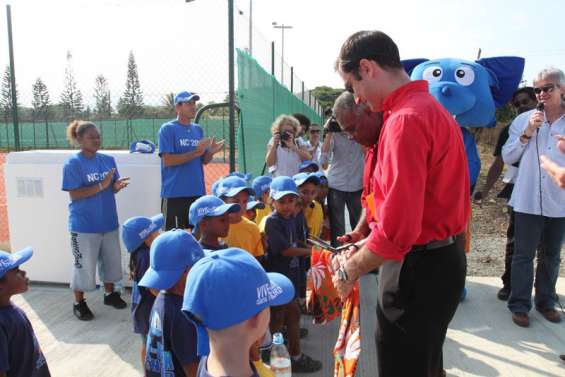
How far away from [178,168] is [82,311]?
1510mm

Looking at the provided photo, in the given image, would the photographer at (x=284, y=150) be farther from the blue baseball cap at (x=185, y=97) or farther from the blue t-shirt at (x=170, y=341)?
the blue t-shirt at (x=170, y=341)

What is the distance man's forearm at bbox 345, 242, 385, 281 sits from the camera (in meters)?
1.80

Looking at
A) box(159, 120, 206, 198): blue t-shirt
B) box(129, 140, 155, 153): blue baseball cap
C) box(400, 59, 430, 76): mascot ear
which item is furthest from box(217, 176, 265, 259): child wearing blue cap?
box(400, 59, 430, 76): mascot ear

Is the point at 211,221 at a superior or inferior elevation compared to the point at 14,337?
superior

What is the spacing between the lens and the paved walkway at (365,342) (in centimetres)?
321

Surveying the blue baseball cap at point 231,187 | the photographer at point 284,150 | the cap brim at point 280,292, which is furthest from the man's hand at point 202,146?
the cap brim at point 280,292

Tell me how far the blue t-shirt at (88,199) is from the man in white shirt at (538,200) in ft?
11.8

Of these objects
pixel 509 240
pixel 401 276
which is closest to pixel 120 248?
pixel 401 276

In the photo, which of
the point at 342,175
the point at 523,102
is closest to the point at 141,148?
the point at 342,175

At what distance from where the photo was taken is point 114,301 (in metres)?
4.23

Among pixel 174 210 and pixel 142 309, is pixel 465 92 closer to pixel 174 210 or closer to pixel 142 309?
pixel 174 210

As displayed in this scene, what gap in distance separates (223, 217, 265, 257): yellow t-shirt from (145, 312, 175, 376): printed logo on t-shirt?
1361 millimetres

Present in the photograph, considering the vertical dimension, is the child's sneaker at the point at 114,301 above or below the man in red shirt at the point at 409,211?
below

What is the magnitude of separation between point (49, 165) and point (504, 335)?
451cm
